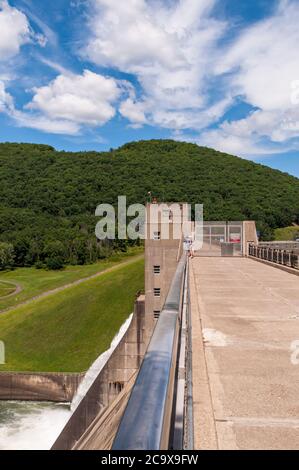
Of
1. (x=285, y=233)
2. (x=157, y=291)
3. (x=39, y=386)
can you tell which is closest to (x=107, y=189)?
(x=285, y=233)

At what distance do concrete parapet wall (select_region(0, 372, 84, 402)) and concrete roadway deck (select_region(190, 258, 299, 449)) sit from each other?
29.3m

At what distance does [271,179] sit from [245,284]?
434 ft

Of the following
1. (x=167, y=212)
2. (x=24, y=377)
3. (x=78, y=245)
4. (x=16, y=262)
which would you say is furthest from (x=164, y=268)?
(x=16, y=262)

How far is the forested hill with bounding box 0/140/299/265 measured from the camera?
108125 mm

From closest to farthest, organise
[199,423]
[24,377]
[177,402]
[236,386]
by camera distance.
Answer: [177,402], [199,423], [236,386], [24,377]

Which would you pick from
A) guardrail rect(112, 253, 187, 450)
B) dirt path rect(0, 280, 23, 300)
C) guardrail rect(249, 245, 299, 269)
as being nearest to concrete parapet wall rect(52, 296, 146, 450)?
guardrail rect(249, 245, 299, 269)

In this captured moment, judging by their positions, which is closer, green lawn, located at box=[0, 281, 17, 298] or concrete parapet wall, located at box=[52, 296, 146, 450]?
concrete parapet wall, located at box=[52, 296, 146, 450]

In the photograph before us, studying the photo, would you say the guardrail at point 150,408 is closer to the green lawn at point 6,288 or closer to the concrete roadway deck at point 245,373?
the concrete roadway deck at point 245,373

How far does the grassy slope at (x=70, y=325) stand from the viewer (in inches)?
1511

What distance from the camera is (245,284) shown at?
39.9ft

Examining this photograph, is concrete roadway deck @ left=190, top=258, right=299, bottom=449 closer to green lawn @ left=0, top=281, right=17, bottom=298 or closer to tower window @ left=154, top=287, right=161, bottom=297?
tower window @ left=154, top=287, right=161, bottom=297

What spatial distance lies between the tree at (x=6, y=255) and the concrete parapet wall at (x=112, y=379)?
276ft

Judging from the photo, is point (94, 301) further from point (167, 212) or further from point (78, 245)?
point (78, 245)

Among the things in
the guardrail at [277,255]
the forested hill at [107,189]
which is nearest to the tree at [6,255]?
the forested hill at [107,189]
